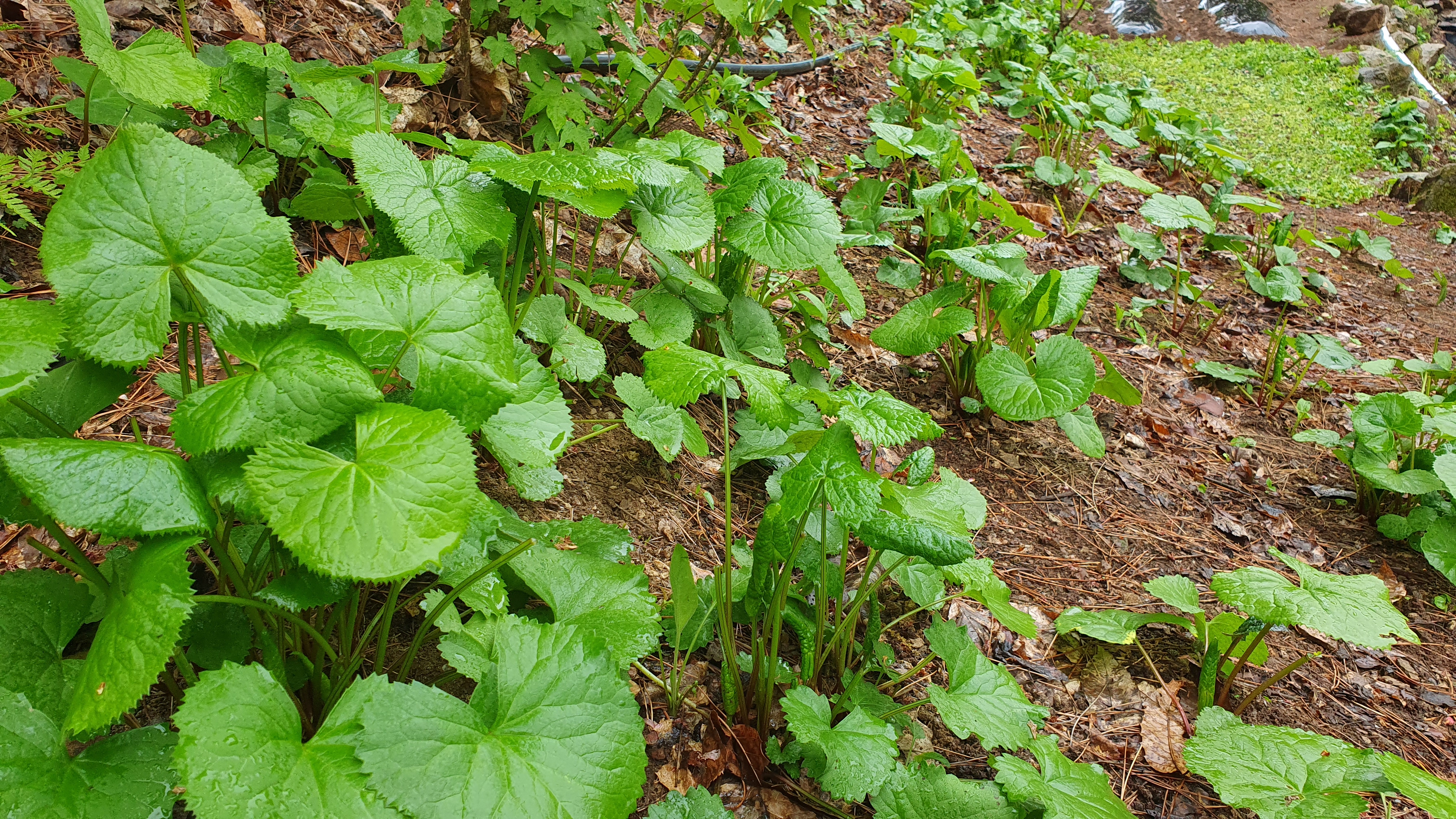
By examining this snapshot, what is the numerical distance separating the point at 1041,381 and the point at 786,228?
36.1 inches

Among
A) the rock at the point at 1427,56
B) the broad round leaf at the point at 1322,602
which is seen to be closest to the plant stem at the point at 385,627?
the broad round leaf at the point at 1322,602

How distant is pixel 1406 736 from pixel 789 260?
187 cm

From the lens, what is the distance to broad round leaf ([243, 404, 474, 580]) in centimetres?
81

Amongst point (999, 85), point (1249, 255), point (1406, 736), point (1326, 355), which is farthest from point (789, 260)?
point (999, 85)

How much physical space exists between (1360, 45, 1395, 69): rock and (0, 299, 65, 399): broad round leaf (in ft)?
37.9

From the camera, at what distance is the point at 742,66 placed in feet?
12.6

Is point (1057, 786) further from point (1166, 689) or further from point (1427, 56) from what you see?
point (1427, 56)

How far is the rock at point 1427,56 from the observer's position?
9.41 metres

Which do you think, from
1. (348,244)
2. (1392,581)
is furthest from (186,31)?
(1392,581)

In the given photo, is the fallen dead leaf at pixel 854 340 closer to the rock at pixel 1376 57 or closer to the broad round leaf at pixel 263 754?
the broad round leaf at pixel 263 754

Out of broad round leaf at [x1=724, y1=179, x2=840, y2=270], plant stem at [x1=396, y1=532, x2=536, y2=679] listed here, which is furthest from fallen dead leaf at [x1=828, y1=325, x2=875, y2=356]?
plant stem at [x1=396, y1=532, x2=536, y2=679]

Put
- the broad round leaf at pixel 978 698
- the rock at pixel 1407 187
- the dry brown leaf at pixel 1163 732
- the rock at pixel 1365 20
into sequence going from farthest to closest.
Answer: the rock at pixel 1365 20, the rock at pixel 1407 187, the dry brown leaf at pixel 1163 732, the broad round leaf at pixel 978 698

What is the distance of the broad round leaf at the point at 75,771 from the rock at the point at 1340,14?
13.7 meters

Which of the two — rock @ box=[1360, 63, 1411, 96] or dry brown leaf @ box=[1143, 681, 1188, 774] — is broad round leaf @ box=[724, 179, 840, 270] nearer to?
dry brown leaf @ box=[1143, 681, 1188, 774]
